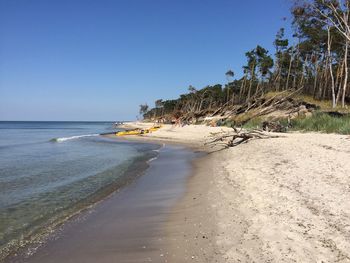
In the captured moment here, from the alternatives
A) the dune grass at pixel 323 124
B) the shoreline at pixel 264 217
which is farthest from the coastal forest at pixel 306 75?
the shoreline at pixel 264 217

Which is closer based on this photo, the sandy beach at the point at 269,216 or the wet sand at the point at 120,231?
the sandy beach at the point at 269,216

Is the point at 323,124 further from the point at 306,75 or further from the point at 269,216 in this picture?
the point at 306,75

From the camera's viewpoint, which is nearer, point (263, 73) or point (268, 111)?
point (268, 111)

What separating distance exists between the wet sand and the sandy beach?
322 millimetres

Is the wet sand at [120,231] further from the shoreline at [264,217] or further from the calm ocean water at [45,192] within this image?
the calm ocean water at [45,192]

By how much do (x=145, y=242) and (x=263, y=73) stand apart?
59741mm

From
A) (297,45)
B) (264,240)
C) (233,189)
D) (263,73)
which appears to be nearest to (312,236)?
(264,240)

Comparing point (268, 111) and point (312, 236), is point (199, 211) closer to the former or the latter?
point (312, 236)

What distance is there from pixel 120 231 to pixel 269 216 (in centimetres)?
290

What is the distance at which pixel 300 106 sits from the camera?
34344mm

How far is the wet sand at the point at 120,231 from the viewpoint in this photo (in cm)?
569

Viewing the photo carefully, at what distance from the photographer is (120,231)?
6996mm

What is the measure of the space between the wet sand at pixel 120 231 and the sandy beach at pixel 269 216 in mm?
322

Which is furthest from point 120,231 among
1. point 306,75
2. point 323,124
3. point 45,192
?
point 306,75
